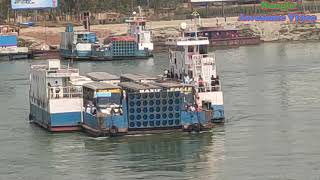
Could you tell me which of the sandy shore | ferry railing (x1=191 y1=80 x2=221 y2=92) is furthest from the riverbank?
ferry railing (x1=191 y1=80 x2=221 y2=92)

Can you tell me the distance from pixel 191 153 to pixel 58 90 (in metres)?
10.0

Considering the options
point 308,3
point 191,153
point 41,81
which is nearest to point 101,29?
point 308,3

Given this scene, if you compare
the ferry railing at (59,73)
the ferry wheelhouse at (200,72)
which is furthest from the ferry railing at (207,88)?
the ferry railing at (59,73)

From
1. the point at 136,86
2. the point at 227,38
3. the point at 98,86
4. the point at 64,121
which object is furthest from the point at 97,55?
the point at 136,86

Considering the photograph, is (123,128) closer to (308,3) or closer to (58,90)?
(58,90)

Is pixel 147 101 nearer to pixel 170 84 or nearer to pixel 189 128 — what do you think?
pixel 189 128

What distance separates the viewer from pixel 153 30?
5527 inches

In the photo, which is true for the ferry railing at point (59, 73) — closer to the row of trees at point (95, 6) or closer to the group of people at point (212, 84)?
the group of people at point (212, 84)

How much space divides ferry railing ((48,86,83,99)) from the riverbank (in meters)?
84.2

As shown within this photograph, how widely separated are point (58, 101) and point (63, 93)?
1.00m

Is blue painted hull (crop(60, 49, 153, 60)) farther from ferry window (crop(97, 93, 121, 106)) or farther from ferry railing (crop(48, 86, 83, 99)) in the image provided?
ferry window (crop(97, 93, 121, 106))

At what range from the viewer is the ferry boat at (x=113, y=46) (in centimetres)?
11212

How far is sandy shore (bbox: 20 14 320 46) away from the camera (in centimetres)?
13775

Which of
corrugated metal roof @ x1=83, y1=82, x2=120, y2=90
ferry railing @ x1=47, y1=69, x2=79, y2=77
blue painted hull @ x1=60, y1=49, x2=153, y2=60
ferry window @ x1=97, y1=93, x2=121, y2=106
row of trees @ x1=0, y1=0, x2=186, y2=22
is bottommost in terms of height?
blue painted hull @ x1=60, y1=49, x2=153, y2=60
